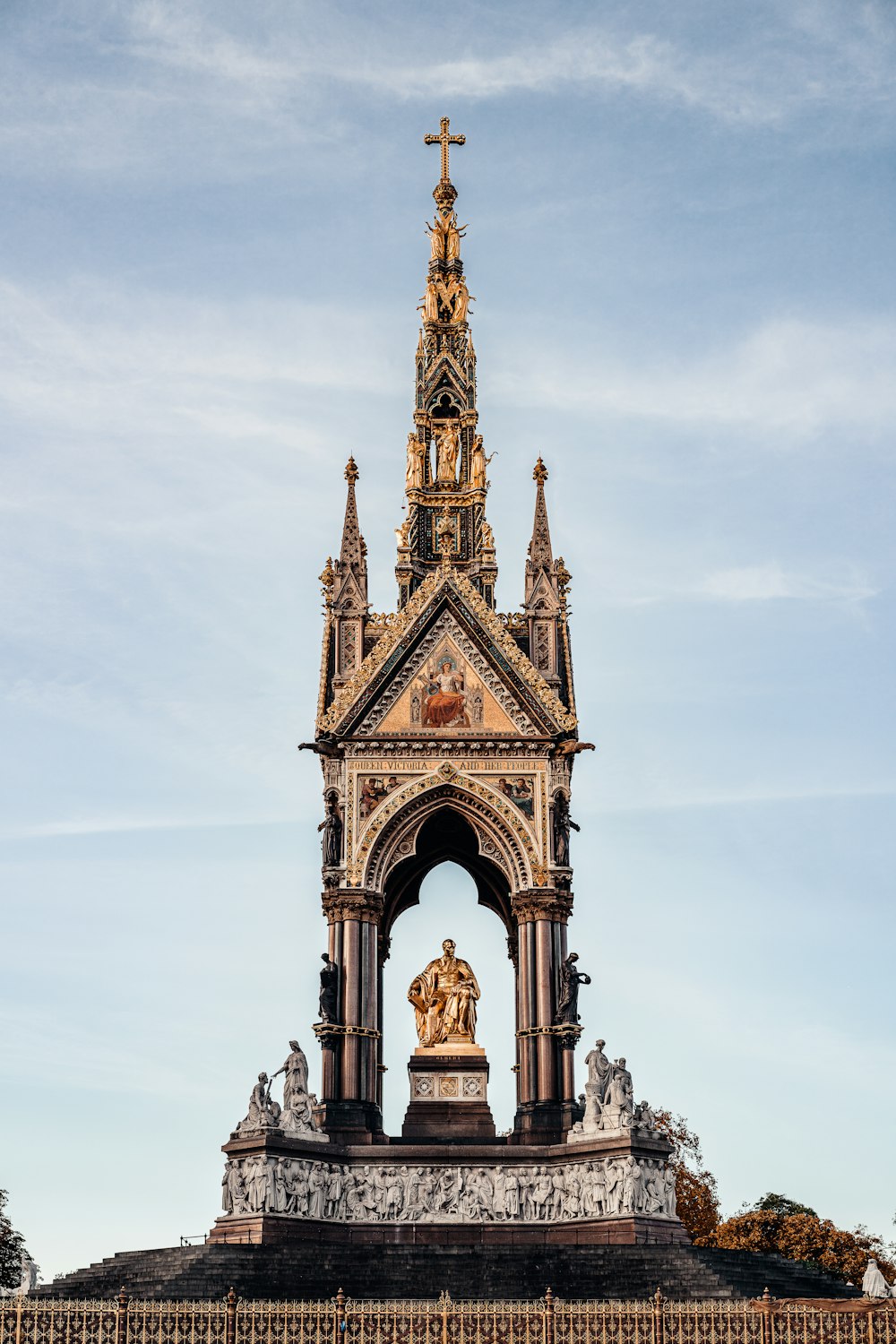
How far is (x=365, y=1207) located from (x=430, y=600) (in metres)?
11.8

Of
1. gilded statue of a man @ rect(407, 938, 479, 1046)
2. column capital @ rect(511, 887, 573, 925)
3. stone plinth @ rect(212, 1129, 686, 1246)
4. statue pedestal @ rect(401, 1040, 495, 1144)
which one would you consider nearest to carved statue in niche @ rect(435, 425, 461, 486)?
column capital @ rect(511, 887, 573, 925)

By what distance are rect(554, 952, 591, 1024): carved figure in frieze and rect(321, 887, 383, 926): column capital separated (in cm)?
381

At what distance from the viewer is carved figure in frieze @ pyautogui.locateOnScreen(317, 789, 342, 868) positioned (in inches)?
1471

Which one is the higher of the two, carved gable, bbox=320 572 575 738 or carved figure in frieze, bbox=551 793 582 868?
→ carved gable, bbox=320 572 575 738

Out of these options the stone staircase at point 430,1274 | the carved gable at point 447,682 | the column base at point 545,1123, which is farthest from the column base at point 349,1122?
the carved gable at point 447,682

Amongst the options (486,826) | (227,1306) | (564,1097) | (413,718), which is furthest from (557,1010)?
(227,1306)

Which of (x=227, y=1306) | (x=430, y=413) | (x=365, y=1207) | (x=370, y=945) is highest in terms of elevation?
(x=430, y=413)

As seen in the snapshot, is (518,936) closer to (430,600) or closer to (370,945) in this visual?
(370,945)

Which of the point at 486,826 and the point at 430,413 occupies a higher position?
the point at 430,413

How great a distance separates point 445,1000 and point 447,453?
38.6 ft

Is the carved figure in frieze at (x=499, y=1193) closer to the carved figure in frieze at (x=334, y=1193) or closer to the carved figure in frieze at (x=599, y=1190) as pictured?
the carved figure in frieze at (x=599, y=1190)

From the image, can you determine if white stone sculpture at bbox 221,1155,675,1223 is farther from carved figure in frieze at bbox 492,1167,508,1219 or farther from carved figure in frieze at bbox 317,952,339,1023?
carved figure in frieze at bbox 317,952,339,1023

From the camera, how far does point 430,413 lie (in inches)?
1647

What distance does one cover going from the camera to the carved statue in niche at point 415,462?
4109 cm
